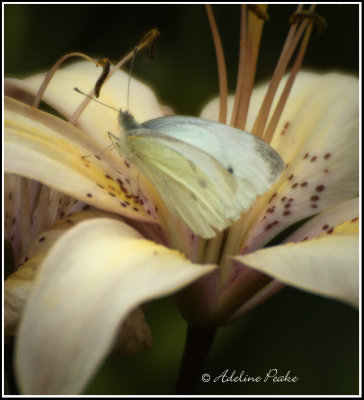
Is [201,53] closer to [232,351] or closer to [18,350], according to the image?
[232,351]

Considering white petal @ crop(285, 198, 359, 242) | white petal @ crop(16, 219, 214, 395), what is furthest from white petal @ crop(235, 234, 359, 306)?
white petal @ crop(285, 198, 359, 242)

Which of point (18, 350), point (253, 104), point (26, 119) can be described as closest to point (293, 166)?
point (253, 104)

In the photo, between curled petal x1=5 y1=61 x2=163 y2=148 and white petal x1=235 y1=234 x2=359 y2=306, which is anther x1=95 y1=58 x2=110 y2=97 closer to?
curled petal x1=5 y1=61 x2=163 y2=148

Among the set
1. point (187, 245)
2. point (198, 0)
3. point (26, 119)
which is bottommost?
point (187, 245)

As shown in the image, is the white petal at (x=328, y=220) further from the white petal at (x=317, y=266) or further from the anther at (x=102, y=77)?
the anther at (x=102, y=77)

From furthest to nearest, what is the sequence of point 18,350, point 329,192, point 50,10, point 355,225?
point 50,10
point 329,192
point 355,225
point 18,350
